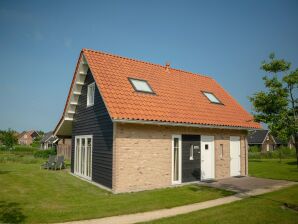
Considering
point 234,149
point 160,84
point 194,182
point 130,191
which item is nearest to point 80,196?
point 130,191

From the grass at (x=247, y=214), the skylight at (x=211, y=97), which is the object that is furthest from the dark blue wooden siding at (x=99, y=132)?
the skylight at (x=211, y=97)

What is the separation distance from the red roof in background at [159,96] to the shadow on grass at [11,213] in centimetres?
506

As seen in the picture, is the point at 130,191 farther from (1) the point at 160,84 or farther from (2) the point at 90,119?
(1) the point at 160,84

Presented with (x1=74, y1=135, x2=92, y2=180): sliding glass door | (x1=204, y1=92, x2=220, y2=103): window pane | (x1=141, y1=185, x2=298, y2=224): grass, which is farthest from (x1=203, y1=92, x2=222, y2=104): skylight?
(x1=141, y1=185, x2=298, y2=224): grass

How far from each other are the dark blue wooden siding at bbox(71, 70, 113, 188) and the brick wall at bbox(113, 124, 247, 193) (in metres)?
0.63

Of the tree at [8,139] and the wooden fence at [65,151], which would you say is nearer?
the wooden fence at [65,151]

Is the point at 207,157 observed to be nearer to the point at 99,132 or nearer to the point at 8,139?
the point at 99,132

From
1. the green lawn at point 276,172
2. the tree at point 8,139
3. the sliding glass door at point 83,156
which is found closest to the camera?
the sliding glass door at point 83,156

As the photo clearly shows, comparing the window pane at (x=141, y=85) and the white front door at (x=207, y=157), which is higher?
the window pane at (x=141, y=85)

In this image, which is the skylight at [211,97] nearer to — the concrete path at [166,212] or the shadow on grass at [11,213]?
the concrete path at [166,212]

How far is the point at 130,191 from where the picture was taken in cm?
1277

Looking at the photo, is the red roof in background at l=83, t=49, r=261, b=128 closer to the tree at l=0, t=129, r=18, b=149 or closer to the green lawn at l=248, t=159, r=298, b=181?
the green lawn at l=248, t=159, r=298, b=181

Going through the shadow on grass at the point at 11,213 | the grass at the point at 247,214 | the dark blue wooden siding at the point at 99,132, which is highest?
the dark blue wooden siding at the point at 99,132

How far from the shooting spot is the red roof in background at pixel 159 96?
13.4 metres
